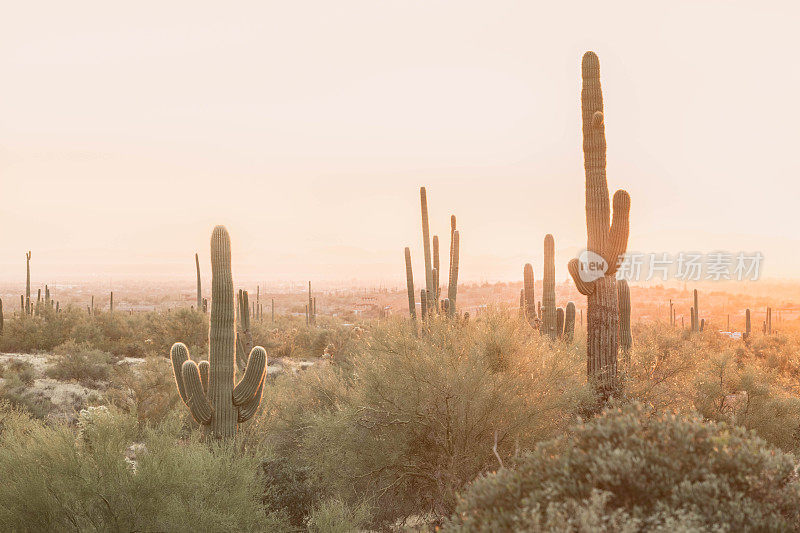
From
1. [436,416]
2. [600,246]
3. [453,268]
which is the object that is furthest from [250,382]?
[453,268]

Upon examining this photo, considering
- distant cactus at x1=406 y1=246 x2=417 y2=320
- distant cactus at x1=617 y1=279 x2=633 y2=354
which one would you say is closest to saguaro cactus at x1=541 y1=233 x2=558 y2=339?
distant cactus at x1=617 y1=279 x2=633 y2=354

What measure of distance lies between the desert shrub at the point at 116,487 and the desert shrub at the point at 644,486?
390 cm

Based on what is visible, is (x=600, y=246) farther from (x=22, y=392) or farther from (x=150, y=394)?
(x=22, y=392)

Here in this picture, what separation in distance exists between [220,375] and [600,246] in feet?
25.1

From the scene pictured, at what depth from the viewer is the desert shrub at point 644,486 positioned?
436 cm

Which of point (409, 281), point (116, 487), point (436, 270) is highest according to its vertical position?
point (436, 270)

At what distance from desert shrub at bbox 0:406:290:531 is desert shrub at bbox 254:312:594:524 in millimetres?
1983

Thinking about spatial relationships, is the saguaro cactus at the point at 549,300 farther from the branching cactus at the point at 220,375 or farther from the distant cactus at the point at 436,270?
the branching cactus at the point at 220,375

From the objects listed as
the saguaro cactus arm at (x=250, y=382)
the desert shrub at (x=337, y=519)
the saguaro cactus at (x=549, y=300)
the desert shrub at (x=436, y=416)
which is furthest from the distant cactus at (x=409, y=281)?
the desert shrub at (x=337, y=519)

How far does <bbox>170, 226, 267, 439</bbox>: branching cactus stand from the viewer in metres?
11.6

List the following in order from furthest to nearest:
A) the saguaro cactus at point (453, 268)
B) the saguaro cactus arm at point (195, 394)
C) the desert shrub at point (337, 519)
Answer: the saguaro cactus at point (453, 268), the saguaro cactus arm at point (195, 394), the desert shrub at point (337, 519)

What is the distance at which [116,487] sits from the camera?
7566 mm

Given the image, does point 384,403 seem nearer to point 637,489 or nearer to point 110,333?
point 637,489

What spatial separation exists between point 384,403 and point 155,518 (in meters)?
3.65
